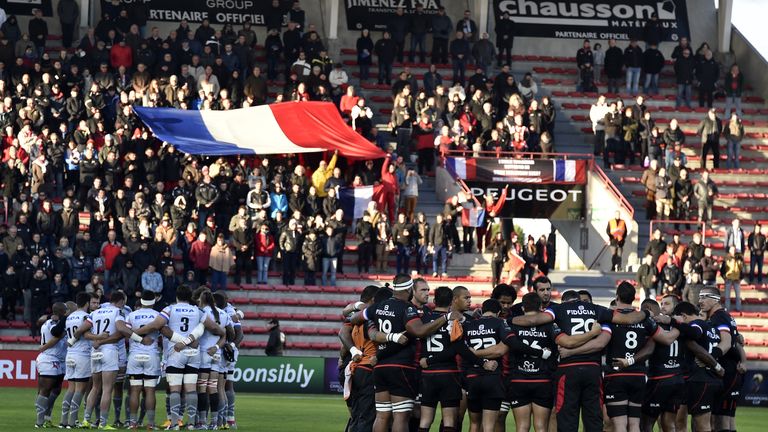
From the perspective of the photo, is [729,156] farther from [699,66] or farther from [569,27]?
[569,27]

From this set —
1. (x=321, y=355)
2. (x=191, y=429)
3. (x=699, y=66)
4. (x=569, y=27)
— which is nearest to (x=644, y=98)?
(x=699, y=66)

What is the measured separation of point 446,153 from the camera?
4241 centimetres

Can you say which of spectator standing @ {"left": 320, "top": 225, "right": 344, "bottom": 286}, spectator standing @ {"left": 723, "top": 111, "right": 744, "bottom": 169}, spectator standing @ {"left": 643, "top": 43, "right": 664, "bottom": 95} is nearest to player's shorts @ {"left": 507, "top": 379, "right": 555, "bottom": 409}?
spectator standing @ {"left": 320, "top": 225, "right": 344, "bottom": 286}

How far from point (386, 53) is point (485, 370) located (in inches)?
1114

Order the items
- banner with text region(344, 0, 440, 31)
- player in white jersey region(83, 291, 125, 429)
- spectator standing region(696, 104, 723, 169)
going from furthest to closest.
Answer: banner with text region(344, 0, 440, 31) → spectator standing region(696, 104, 723, 169) → player in white jersey region(83, 291, 125, 429)

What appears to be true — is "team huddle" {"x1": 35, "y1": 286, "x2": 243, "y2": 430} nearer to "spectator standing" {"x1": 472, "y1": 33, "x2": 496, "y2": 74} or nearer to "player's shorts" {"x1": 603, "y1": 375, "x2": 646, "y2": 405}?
"player's shorts" {"x1": 603, "y1": 375, "x2": 646, "y2": 405}

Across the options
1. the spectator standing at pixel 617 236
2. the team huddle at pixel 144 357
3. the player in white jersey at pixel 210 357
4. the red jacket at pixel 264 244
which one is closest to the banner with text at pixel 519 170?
the spectator standing at pixel 617 236

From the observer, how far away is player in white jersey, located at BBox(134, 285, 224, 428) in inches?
852

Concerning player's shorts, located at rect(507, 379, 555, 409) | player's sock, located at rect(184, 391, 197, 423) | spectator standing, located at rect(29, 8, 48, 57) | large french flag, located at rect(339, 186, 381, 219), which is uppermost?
spectator standing, located at rect(29, 8, 48, 57)

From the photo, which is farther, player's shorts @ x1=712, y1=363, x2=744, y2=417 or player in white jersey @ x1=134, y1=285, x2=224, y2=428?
player in white jersey @ x1=134, y1=285, x2=224, y2=428

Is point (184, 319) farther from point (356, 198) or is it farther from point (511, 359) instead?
point (356, 198)

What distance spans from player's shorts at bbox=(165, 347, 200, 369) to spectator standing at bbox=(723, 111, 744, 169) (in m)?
27.0

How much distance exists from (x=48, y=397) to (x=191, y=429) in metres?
2.71

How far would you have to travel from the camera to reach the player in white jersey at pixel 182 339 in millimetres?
21641
